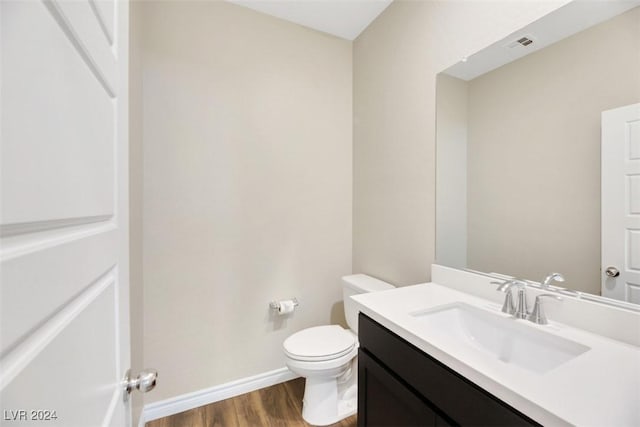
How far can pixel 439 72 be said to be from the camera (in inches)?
56.7

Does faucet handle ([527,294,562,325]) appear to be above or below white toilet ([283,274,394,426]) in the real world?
above

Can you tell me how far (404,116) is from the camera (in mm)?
1676

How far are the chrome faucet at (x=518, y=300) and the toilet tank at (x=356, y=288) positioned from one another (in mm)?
754

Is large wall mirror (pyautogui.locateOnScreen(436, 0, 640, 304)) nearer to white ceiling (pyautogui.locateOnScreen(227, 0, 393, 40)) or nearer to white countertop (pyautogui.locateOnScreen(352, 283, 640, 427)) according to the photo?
white countertop (pyautogui.locateOnScreen(352, 283, 640, 427))

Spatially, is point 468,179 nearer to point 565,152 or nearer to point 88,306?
point 565,152

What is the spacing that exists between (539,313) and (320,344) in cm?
108

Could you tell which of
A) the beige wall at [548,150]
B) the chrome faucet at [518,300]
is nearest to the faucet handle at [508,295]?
the chrome faucet at [518,300]

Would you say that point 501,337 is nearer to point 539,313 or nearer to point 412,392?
point 539,313

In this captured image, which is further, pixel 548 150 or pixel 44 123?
pixel 548 150

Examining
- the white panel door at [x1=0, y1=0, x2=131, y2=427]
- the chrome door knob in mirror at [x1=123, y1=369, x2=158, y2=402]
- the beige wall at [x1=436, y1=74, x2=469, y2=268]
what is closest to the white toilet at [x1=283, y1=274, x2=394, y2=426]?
the beige wall at [x1=436, y1=74, x2=469, y2=268]

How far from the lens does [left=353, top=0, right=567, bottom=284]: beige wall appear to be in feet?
4.30

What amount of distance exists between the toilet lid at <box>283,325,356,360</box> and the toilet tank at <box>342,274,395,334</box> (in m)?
0.09

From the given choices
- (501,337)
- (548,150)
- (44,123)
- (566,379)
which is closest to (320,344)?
(501,337)

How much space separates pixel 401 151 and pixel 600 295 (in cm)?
111
